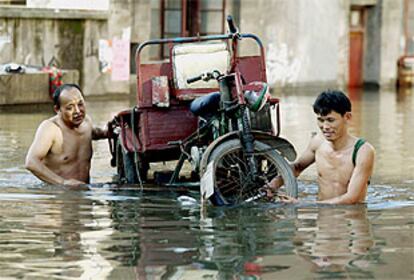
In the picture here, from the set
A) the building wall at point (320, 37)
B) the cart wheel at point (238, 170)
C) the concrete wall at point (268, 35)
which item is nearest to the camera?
the cart wheel at point (238, 170)

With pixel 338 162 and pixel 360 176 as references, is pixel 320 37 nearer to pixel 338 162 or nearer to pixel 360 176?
pixel 338 162

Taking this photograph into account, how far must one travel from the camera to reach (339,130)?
938 cm

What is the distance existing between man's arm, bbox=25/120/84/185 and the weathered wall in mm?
20469

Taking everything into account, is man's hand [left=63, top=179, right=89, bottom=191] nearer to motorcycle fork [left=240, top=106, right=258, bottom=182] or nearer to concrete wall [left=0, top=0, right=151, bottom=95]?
motorcycle fork [left=240, top=106, right=258, bottom=182]

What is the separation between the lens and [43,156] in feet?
Answer: 37.0

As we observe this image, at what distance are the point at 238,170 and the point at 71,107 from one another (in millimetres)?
1945

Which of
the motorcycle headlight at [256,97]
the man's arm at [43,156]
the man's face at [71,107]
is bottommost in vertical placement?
the man's arm at [43,156]

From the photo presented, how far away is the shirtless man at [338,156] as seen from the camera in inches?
364

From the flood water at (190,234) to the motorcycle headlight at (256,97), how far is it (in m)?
0.79

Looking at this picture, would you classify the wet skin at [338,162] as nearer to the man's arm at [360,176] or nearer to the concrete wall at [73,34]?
the man's arm at [360,176]

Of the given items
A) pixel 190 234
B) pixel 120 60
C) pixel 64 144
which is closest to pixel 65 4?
pixel 120 60

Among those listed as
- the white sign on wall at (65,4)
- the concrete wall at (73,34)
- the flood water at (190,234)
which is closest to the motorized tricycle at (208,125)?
the flood water at (190,234)

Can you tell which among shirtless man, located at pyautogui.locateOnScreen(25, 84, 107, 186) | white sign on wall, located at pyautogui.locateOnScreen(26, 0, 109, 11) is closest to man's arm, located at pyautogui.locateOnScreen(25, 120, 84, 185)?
shirtless man, located at pyautogui.locateOnScreen(25, 84, 107, 186)

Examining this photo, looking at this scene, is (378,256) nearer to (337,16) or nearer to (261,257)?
(261,257)
